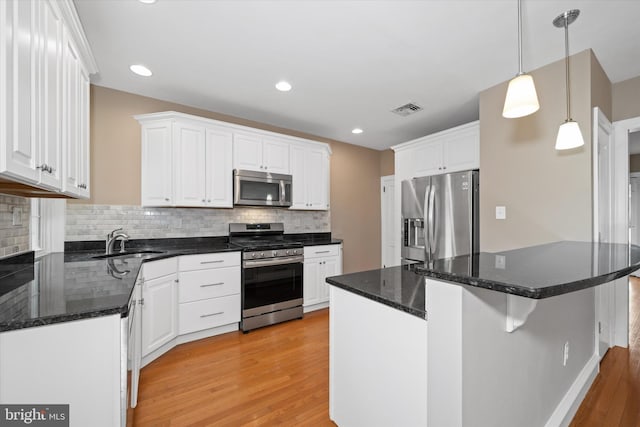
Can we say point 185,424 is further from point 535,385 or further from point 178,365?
point 535,385

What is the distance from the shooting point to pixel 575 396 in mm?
1890

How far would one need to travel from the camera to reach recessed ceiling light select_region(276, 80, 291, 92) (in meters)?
2.83

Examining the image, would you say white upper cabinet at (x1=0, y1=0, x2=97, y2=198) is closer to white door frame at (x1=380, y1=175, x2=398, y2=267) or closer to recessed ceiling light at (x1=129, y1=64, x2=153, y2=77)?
recessed ceiling light at (x1=129, y1=64, x2=153, y2=77)

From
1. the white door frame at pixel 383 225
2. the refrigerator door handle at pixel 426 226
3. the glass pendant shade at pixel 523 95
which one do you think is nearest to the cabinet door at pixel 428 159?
the refrigerator door handle at pixel 426 226

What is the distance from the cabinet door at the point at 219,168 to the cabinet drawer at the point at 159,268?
0.82 m

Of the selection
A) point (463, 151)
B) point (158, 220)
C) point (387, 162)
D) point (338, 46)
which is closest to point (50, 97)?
point (338, 46)

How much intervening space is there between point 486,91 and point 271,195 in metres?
2.65

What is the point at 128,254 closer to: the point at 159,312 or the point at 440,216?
the point at 159,312

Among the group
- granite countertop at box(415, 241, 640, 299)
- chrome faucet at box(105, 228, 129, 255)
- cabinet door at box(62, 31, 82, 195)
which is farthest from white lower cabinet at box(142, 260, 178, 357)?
granite countertop at box(415, 241, 640, 299)

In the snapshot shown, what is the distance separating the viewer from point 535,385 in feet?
4.90

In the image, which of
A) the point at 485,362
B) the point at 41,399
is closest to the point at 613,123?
the point at 485,362

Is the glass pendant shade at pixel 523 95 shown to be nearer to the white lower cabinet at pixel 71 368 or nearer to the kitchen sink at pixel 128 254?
the white lower cabinet at pixel 71 368

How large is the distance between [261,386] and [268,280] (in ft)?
4.18

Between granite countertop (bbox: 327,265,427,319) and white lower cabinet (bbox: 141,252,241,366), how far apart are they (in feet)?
5.58
